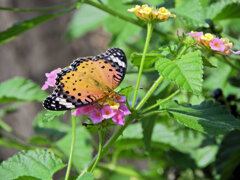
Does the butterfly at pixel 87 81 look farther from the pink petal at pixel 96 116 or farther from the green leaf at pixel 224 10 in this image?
the green leaf at pixel 224 10

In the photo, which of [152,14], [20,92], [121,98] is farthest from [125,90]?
[20,92]

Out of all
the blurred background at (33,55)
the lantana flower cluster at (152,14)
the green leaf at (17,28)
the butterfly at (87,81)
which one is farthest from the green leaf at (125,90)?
the blurred background at (33,55)

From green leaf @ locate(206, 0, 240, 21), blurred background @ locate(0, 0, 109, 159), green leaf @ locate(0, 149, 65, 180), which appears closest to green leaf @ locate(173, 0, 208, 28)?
green leaf @ locate(206, 0, 240, 21)

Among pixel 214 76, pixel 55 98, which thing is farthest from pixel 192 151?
pixel 55 98

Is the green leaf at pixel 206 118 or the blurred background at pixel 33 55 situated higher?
the green leaf at pixel 206 118

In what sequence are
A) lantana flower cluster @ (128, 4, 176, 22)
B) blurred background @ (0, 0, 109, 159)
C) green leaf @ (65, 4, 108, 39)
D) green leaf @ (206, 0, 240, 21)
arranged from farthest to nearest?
blurred background @ (0, 0, 109, 159) < green leaf @ (65, 4, 108, 39) < green leaf @ (206, 0, 240, 21) < lantana flower cluster @ (128, 4, 176, 22)

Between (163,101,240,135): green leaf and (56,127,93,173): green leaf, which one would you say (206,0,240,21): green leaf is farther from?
(56,127,93,173): green leaf
